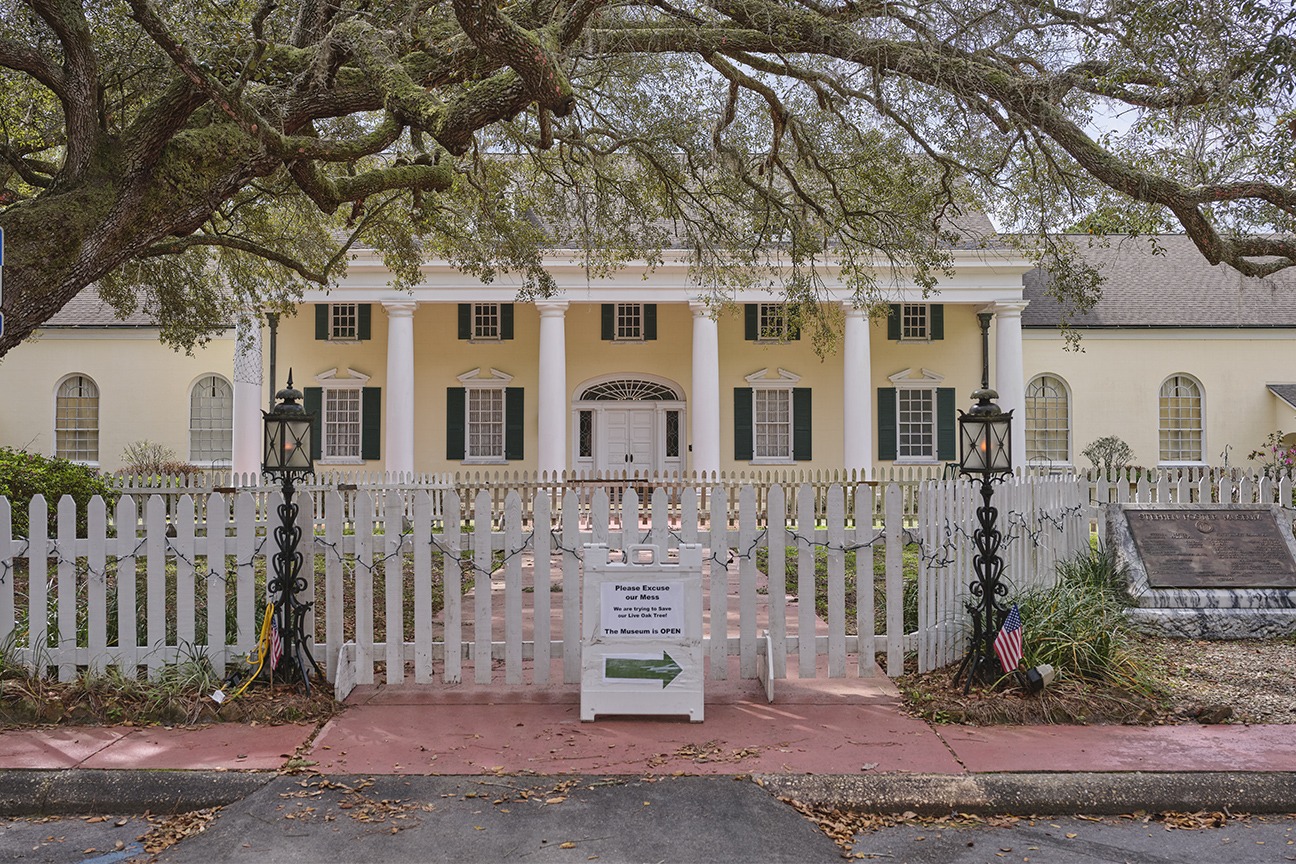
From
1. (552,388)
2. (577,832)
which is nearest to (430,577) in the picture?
(577,832)

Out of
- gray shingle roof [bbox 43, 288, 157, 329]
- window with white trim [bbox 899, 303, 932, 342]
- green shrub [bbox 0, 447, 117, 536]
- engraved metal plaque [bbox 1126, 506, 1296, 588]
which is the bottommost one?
engraved metal plaque [bbox 1126, 506, 1296, 588]

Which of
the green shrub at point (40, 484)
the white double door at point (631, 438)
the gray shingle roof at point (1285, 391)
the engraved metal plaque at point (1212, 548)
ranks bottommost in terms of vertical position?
the engraved metal plaque at point (1212, 548)

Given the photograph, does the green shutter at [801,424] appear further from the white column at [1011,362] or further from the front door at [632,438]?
the white column at [1011,362]

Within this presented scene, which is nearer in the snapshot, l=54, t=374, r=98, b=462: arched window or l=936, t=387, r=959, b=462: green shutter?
l=936, t=387, r=959, b=462: green shutter

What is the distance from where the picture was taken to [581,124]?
456 inches

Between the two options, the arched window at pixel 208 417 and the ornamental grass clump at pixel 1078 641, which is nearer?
the ornamental grass clump at pixel 1078 641

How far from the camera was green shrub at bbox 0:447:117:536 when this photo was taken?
1093cm

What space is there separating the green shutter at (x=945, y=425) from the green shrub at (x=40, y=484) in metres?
16.2

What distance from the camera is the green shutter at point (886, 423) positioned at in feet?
72.0

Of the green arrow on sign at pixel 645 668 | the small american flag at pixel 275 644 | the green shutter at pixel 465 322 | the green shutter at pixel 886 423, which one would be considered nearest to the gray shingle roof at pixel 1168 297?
the green shutter at pixel 886 423

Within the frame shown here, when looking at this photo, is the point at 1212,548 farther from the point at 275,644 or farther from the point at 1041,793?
the point at 275,644

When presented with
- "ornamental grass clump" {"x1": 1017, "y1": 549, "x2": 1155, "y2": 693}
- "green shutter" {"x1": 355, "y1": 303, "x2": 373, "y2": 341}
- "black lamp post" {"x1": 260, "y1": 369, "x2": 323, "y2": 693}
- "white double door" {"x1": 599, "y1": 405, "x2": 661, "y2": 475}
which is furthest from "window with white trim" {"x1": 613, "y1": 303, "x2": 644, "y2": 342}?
"black lamp post" {"x1": 260, "y1": 369, "x2": 323, "y2": 693}

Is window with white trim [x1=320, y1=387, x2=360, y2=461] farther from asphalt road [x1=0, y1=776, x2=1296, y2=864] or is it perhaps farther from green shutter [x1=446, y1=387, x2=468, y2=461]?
asphalt road [x1=0, y1=776, x2=1296, y2=864]

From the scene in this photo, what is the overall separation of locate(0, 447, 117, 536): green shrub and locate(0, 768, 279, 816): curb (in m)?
6.91
